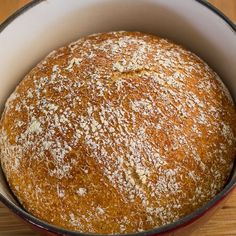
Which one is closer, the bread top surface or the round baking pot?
the bread top surface

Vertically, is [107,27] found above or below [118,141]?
above

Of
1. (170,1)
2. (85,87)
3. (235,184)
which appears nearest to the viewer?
(235,184)

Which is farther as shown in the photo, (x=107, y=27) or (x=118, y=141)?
(x=107, y=27)

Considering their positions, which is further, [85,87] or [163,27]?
[163,27]

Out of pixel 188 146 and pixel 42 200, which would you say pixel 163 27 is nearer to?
pixel 188 146

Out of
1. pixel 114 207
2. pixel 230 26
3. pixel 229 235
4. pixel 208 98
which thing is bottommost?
pixel 229 235

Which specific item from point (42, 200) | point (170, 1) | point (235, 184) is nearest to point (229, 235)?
point (235, 184)
